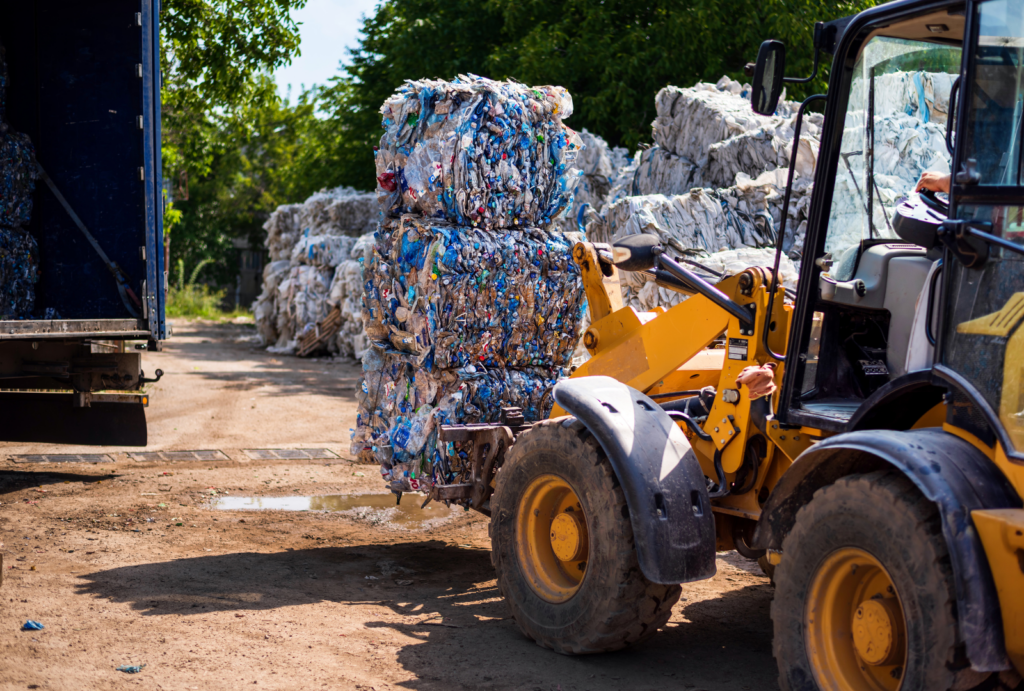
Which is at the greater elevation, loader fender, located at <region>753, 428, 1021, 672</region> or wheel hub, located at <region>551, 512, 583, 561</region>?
loader fender, located at <region>753, 428, 1021, 672</region>

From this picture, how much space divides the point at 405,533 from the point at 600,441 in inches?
118

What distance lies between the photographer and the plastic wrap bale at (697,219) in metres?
10.9

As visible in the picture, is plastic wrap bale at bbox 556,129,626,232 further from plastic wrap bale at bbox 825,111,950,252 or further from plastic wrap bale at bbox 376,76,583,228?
plastic wrap bale at bbox 825,111,950,252

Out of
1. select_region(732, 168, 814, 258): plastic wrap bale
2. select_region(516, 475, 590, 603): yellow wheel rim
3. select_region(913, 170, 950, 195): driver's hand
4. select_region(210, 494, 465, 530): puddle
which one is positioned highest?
select_region(732, 168, 814, 258): plastic wrap bale

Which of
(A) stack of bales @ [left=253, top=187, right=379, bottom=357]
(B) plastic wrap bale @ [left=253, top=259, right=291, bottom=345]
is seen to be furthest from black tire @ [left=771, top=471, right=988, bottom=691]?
(B) plastic wrap bale @ [left=253, top=259, right=291, bottom=345]

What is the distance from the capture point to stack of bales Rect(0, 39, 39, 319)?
812 cm

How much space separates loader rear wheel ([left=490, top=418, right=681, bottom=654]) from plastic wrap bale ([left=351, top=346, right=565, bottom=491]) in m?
0.96

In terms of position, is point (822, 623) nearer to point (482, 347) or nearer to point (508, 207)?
point (482, 347)

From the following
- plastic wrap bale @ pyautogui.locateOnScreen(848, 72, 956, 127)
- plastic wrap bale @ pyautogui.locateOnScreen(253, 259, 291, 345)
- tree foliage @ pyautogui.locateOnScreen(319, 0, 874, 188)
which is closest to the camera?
plastic wrap bale @ pyautogui.locateOnScreen(848, 72, 956, 127)

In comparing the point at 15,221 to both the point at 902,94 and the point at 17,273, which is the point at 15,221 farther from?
the point at 902,94

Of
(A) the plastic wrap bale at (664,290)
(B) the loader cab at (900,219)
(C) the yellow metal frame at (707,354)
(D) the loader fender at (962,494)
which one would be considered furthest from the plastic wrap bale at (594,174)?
(D) the loader fender at (962,494)

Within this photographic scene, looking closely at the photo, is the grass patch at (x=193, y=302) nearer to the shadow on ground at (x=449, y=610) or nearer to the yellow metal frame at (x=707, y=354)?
the shadow on ground at (x=449, y=610)

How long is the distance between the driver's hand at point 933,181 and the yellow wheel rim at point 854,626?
52.0 inches

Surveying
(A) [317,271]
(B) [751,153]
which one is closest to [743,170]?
(B) [751,153]
